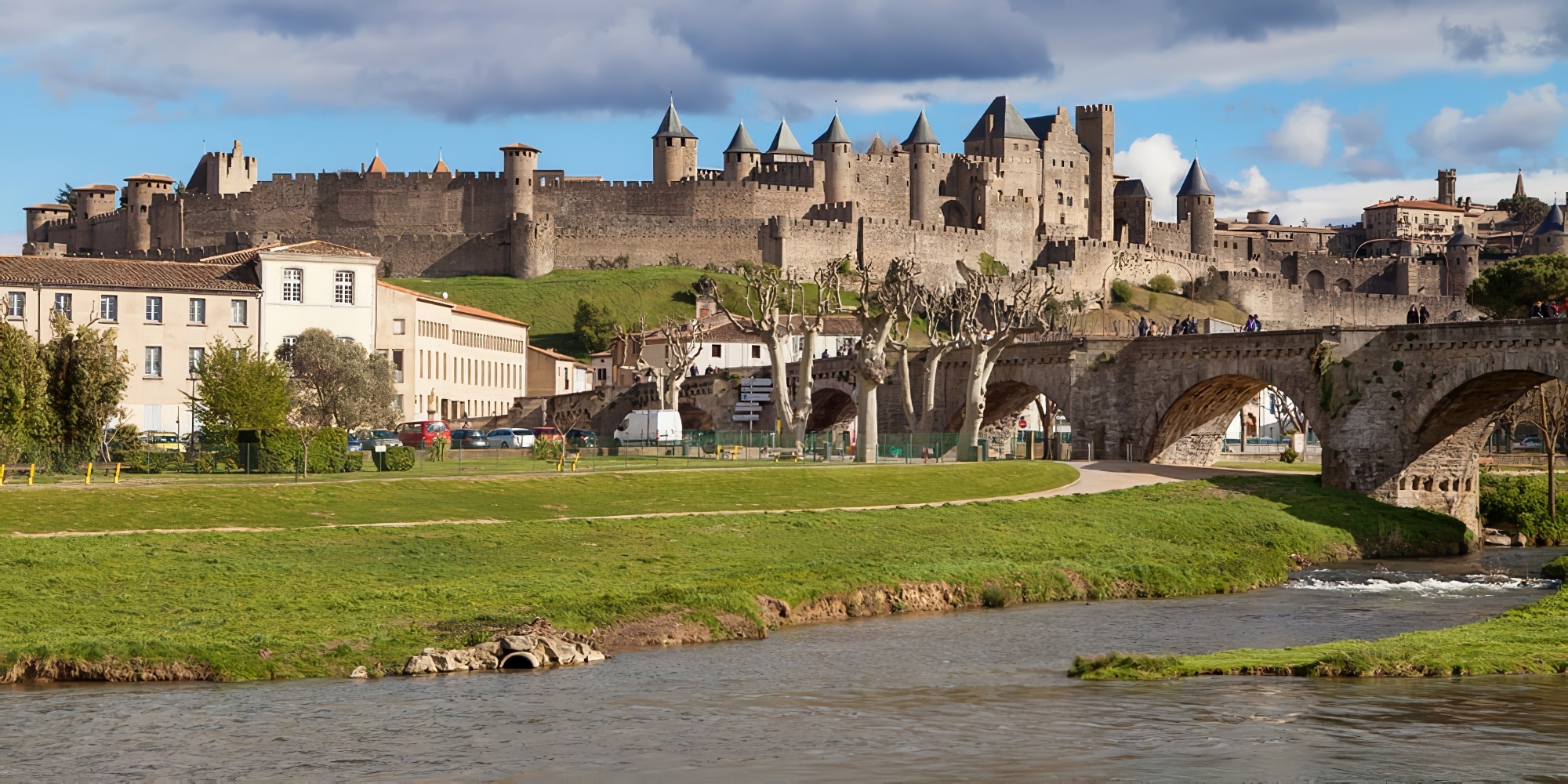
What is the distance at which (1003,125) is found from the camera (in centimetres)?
14775

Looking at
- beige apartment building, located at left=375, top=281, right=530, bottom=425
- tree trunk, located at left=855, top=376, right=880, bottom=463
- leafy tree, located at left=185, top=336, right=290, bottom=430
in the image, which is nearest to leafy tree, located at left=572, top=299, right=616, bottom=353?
beige apartment building, located at left=375, top=281, right=530, bottom=425

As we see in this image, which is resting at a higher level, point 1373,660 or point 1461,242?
point 1461,242

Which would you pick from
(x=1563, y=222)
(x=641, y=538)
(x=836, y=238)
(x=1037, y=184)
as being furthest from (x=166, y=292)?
(x=1563, y=222)

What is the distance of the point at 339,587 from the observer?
91.0 ft

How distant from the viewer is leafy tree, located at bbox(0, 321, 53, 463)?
41.4 meters

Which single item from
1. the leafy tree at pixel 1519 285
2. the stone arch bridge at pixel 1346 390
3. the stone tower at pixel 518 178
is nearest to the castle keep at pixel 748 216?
the stone tower at pixel 518 178

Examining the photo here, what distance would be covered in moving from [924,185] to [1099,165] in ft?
66.0

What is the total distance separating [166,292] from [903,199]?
264ft

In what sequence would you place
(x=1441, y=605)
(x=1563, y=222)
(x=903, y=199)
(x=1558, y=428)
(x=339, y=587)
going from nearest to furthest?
1. (x=339, y=587)
2. (x=1441, y=605)
3. (x=1558, y=428)
4. (x=903, y=199)
5. (x=1563, y=222)

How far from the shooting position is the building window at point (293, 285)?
7156 centimetres

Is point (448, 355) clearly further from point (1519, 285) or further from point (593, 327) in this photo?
point (1519, 285)

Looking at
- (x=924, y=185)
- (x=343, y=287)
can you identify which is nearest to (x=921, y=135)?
(x=924, y=185)

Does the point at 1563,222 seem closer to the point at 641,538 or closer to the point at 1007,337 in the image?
the point at 1007,337

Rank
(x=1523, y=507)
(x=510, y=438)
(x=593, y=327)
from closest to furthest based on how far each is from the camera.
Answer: (x=1523, y=507)
(x=510, y=438)
(x=593, y=327)
